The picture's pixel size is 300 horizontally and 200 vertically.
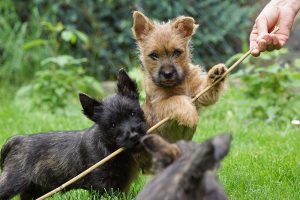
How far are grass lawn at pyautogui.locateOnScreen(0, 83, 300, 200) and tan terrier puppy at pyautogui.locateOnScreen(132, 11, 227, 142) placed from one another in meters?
0.68

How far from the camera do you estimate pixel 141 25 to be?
20.1ft

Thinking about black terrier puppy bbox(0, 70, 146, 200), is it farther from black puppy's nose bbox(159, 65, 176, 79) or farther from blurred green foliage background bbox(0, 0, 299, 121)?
blurred green foliage background bbox(0, 0, 299, 121)

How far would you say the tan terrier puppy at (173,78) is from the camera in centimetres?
561

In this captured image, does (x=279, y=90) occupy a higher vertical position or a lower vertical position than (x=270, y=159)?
lower

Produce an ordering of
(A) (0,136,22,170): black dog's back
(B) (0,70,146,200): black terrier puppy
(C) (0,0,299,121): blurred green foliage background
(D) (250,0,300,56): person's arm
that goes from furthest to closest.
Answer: (C) (0,0,299,121): blurred green foliage background → (A) (0,136,22,170): black dog's back → (D) (250,0,300,56): person's arm → (B) (0,70,146,200): black terrier puppy

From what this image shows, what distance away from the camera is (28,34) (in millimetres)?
12555

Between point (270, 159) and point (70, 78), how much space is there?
15.2ft

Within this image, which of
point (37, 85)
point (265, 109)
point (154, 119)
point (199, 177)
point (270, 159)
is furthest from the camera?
point (37, 85)

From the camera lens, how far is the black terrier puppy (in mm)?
5434

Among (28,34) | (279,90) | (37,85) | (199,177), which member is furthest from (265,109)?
(199,177)

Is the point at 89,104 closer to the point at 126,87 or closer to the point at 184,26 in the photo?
the point at 126,87

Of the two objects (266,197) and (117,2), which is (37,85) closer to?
(117,2)

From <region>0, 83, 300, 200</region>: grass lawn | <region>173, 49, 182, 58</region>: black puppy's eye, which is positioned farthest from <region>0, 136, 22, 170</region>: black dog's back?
<region>173, 49, 182, 58</region>: black puppy's eye

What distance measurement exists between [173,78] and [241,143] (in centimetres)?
218
